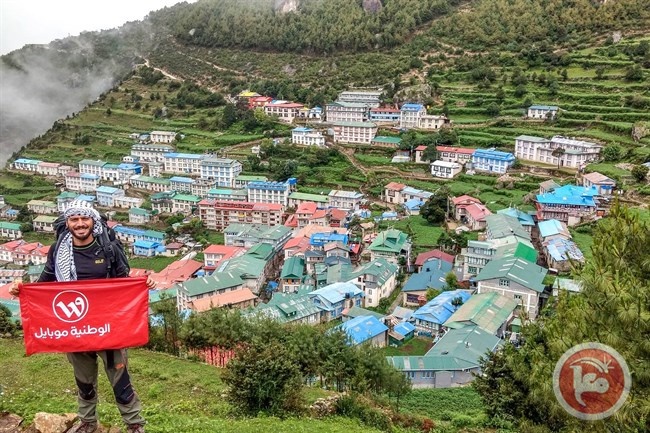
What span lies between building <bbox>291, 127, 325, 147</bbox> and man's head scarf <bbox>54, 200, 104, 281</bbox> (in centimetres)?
3539

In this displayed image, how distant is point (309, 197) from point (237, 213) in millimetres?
4308

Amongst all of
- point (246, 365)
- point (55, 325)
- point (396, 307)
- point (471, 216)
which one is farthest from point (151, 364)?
point (471, 216)

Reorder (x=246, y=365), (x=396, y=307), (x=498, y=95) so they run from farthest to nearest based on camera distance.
→ (x=498, y=95) < (x=396, y=307) < (x=246, y=365)

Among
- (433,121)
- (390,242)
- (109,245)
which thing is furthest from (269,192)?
(109,245)

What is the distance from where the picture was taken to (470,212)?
27156 millimetres

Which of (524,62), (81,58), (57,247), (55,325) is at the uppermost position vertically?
(81,58)

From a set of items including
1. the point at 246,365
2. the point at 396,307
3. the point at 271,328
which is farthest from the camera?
the point at 396,307

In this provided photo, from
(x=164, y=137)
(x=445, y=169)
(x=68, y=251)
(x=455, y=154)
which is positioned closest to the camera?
(x=68, y=251)

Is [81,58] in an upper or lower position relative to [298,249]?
upper

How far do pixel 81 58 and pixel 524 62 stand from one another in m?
55.9

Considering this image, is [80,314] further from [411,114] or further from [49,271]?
[411,114]

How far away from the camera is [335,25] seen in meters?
57.1

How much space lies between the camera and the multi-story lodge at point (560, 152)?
3050cm

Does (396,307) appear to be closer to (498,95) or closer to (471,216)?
(471,216)
